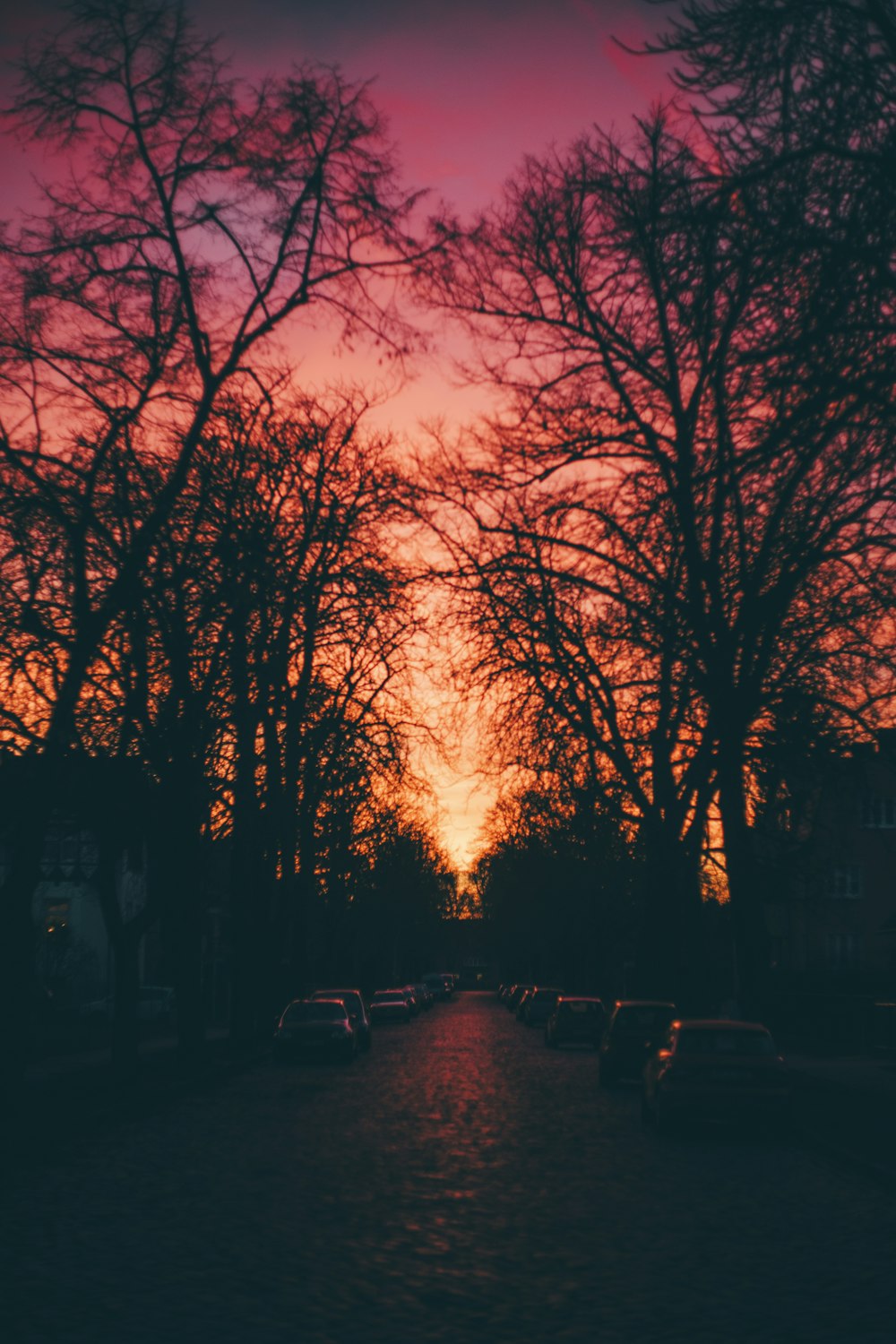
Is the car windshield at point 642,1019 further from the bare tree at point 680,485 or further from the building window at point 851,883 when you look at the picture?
the building window at point 851,883

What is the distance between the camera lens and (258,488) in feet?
95.5

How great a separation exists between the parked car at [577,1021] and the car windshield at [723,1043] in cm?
2788

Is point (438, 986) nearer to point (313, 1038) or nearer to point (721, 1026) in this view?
point (313, 1038)

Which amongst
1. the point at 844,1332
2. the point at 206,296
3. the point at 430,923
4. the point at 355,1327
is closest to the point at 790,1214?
the point at 844,1332

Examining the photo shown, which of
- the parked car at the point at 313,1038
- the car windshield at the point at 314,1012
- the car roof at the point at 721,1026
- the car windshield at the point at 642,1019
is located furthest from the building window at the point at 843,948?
the car roof at the point at 721,1026

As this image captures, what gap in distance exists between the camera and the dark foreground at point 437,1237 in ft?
26.9

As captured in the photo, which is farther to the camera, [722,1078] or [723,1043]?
[723,1043]

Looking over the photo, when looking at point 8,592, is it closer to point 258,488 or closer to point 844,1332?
point 258,488

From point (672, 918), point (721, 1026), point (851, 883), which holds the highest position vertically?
point (851, 883)

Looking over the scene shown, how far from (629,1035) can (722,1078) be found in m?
10.7

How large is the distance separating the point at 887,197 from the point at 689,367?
→ 9978 mm

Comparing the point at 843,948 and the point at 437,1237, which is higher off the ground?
the point at 843,948

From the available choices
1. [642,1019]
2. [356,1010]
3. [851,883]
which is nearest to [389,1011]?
[851,883]

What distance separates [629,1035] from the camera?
29.5 meters
